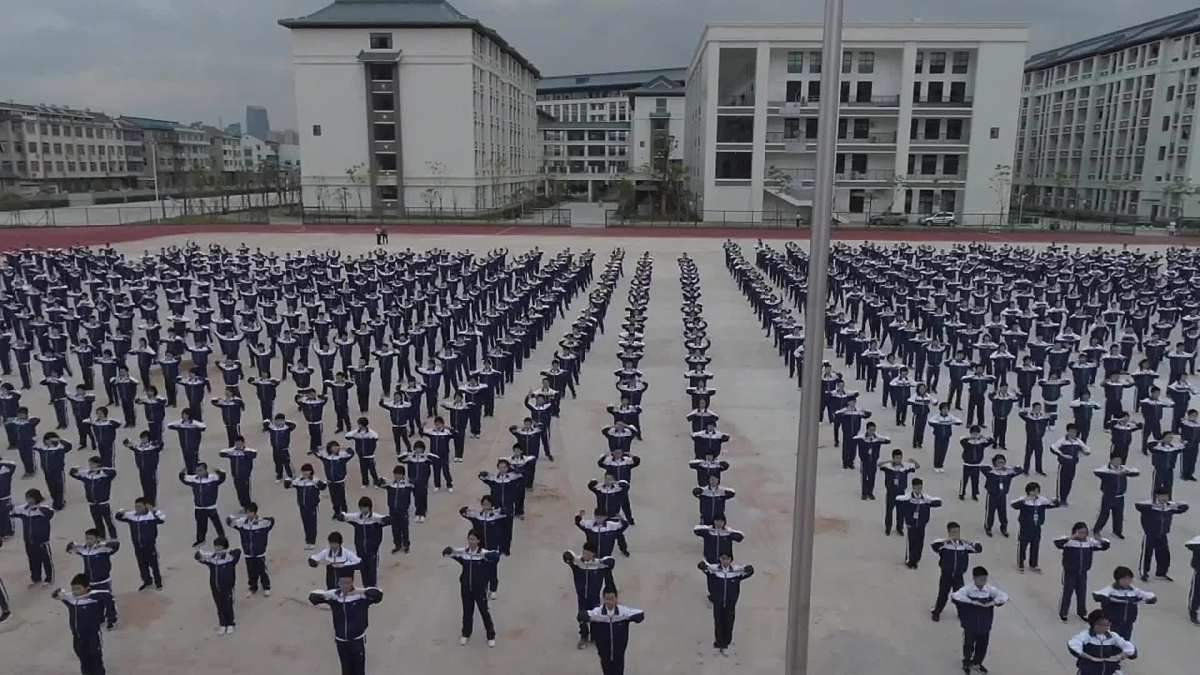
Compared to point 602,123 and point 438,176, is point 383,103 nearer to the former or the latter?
point 438,176

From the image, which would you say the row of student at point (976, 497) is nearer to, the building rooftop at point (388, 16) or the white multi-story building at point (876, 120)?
the white multi-story building at point (876, 120)

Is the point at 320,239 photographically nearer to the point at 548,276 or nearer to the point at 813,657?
the point at 548,276

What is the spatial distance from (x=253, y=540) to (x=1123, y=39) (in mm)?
69197

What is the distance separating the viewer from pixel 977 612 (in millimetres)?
7148

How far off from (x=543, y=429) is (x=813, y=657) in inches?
214

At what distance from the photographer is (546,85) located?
12244 cm

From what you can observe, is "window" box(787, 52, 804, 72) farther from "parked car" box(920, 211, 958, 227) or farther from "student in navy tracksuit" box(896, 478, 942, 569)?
"student in navy tracksuit" box(896, 478, 942, 569)

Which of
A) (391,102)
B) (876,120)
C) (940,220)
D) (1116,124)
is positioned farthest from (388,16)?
(1116,124)

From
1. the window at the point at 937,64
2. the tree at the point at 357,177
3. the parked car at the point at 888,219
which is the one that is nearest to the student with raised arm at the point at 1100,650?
the parked car at the point at 888,219

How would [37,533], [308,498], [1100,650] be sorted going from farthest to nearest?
1. [308,498]
2. [37,533]
3. [1100,650]

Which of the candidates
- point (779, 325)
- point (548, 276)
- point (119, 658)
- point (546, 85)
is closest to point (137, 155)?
point (546, 85)

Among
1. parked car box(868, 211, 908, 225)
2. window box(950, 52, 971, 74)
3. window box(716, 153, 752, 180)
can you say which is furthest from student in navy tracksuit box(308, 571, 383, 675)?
window box(950, 52, 971, 74)

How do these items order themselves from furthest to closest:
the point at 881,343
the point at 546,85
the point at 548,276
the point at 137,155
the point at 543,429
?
1. the point at 546,85
2. the point at 137,155
3. the point at 548,276
4. the point at 881,343
5. the point at 543,429

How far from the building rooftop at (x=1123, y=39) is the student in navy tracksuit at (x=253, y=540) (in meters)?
62.3
